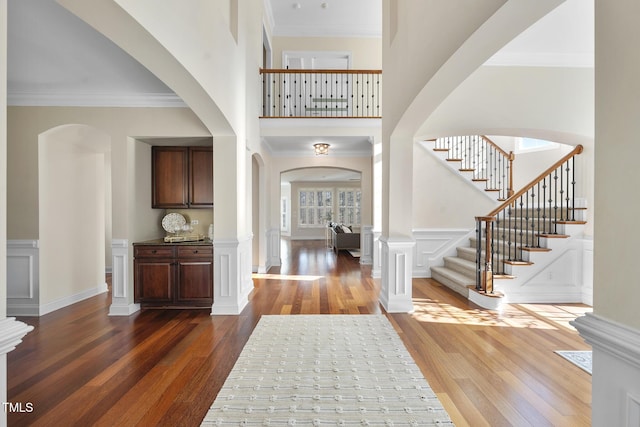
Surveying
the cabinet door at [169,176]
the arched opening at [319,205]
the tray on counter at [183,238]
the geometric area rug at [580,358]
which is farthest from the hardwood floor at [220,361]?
the arched opening at [319,205]

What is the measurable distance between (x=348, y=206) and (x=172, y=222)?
10630mm

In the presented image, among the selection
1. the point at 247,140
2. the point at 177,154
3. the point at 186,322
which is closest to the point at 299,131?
the point at 247,140

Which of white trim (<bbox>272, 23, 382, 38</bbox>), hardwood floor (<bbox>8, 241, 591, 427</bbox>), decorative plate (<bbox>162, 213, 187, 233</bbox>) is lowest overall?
hardwood floor (<bbox>8, 241, 591, 427</bbox>)

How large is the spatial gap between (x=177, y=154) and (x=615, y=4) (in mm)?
4529

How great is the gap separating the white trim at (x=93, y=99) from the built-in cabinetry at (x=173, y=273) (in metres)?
1.80

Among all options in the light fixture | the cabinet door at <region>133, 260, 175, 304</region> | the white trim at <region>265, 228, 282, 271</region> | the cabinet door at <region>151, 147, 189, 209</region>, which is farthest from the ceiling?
the white trim at <region>265, 228, 282, 271</region>

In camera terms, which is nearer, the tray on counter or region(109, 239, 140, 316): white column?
region(109, 239, 140, 316): white column

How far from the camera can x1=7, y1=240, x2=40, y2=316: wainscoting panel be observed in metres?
3.82

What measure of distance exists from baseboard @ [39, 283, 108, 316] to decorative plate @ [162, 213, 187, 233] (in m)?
1.56

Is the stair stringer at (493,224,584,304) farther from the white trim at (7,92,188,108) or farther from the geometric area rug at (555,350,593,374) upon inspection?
the white trim at (7,92,188,108)

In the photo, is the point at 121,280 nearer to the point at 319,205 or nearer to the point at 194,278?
the point at 194,278

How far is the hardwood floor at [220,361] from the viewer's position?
2012mm

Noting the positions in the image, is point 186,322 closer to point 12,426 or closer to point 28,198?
point 12,426

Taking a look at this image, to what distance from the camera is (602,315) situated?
3.38ft
